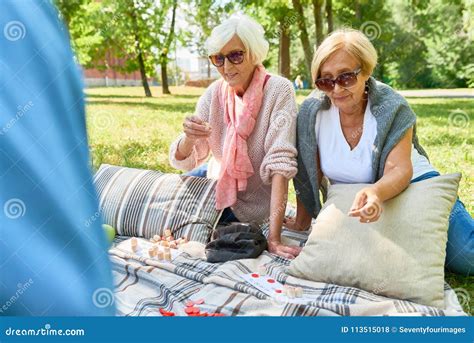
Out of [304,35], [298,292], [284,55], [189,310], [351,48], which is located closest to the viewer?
→ [189,310]

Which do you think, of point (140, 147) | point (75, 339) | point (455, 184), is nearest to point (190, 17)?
point (140, 147)

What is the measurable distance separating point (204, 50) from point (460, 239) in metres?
1.11

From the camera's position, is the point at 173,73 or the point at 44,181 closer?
the point at 44,181

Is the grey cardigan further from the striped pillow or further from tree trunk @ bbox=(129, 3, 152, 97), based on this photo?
tree trunk @ bbox=(129, 3, 152, 97)

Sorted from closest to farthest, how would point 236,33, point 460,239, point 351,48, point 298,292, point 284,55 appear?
point 298,292, point 351,48, point 460,239, point 236,33, point 284,55

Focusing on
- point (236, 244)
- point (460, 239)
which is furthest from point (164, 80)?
point (460, 239)

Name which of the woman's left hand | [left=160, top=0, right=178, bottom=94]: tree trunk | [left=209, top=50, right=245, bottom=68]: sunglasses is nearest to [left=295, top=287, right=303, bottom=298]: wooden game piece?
the woman's left hand

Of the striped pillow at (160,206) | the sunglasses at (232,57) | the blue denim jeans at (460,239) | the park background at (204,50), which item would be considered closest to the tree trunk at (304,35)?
the park background at (204,50)

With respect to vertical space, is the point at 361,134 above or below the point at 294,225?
above

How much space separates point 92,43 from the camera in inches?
78.4

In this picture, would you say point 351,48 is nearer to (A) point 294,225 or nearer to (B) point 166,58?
(A) point 294,225

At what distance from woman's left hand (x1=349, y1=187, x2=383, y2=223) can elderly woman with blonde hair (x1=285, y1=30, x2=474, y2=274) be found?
48 mm

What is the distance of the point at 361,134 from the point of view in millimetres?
1723

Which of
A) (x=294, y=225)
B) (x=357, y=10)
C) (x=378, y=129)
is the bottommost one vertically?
(x=294, y=225)
